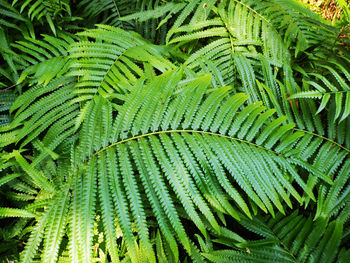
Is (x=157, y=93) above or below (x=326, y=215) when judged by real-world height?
above

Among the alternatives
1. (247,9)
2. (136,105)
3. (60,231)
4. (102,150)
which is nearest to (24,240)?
(60,231)

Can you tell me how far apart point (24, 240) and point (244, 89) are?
176 cm

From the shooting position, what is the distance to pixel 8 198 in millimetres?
1582

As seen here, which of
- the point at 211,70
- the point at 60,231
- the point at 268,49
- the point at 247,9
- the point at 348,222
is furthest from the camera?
the point at 247,9

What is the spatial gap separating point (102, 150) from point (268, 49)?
155 centimetres

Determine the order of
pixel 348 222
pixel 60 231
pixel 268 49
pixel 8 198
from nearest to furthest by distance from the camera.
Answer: pixel 60 231 → pixel 8 198 → pixel 348 222 → pixel 268 49

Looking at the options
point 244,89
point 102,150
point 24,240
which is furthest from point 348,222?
point 24,240

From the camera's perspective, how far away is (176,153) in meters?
1.41

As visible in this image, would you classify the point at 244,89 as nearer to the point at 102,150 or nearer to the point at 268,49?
the point at 268,49

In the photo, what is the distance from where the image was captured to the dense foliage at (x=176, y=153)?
129 centimetres

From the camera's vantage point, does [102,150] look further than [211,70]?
No

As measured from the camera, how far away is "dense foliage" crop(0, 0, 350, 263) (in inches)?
50.6

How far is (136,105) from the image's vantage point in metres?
1.53

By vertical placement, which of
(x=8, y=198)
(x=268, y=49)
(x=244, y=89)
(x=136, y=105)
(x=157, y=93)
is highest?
(x=268, y=49)
